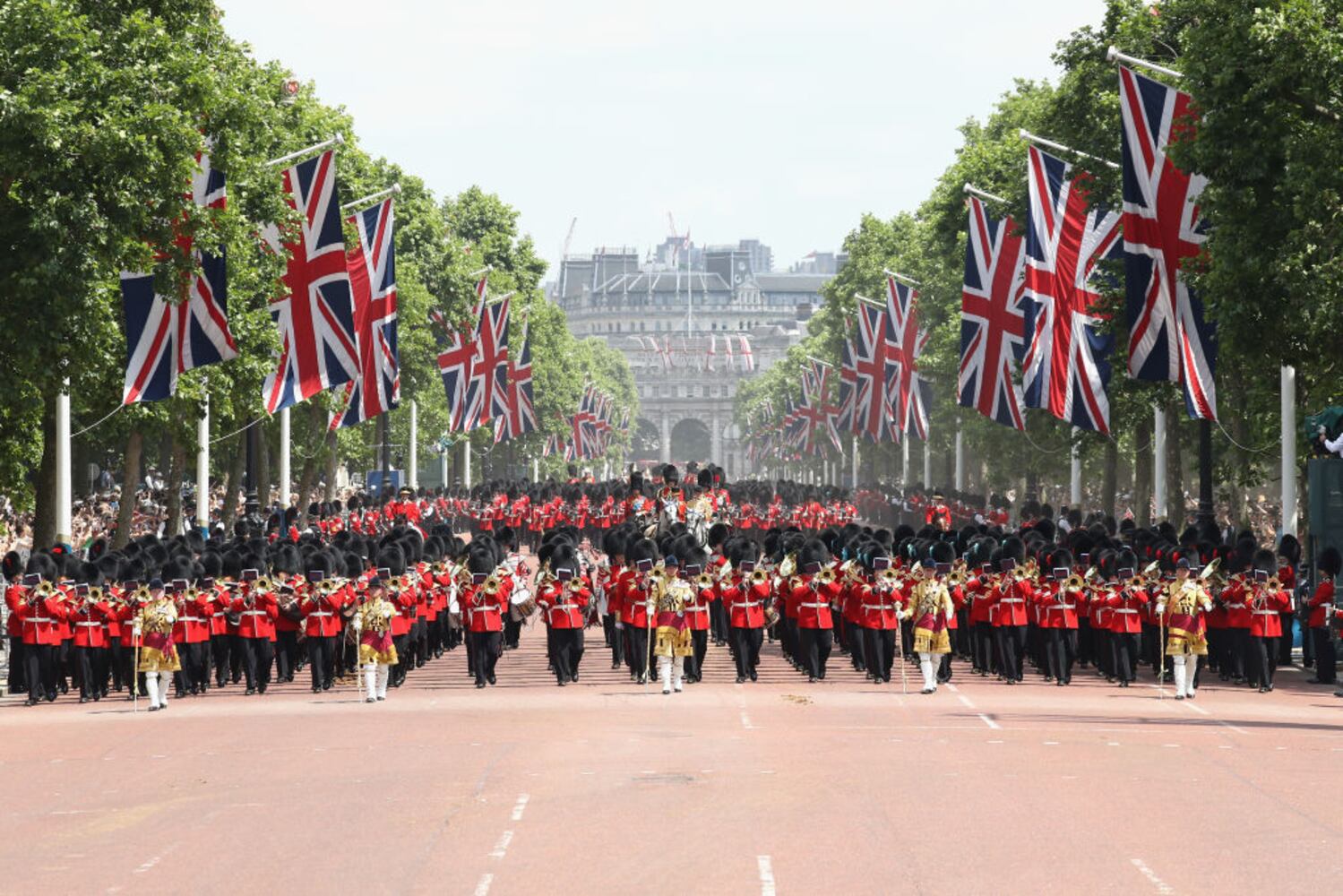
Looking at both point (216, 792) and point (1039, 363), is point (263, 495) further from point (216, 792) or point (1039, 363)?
point (216, 792)

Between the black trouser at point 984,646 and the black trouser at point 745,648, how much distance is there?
283 cm

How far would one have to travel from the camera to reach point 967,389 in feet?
137

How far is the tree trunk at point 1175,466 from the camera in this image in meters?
44.1

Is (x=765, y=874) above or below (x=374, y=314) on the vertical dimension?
below

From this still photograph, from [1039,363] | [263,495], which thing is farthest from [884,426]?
[1039,363]

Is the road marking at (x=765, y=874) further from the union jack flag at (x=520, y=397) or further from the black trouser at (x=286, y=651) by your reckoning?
the union jack flag at (x=520, y=397)

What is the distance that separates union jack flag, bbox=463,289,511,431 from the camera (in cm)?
6097

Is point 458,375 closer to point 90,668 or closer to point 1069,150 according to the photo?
point 1069,150

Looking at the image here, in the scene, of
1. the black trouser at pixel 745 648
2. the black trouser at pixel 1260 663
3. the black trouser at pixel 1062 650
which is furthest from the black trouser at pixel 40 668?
the black trouser at pixel 1260 663

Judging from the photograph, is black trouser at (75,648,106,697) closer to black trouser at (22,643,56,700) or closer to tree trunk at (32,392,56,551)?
black trouser at (22,643,56,700)

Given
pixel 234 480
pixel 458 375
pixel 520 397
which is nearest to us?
pixel 234 480

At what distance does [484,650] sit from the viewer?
1074 inches

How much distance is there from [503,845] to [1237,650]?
15.7m

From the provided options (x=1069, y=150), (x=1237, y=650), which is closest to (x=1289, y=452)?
(x=1069, y=150)
